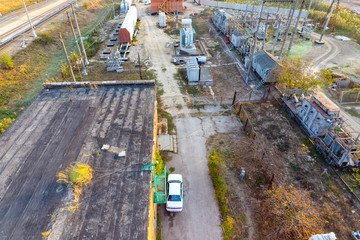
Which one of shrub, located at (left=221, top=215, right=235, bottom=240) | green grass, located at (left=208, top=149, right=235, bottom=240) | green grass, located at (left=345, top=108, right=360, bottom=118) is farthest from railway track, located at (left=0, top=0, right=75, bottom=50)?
green grass, located at (left=345, top=108, right=360, bottom=118)

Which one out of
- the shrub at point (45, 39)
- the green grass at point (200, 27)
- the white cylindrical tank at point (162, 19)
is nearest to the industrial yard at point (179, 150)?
the shrub at point (45, 39)

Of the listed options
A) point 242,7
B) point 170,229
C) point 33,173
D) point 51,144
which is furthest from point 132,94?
point 242,7

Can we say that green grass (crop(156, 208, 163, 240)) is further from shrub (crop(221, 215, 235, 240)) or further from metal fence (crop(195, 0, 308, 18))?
metal fence (crop(195, 0, 308, 18))

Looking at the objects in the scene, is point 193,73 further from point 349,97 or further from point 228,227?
point 228,227

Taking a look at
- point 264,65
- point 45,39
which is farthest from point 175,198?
point 45,39

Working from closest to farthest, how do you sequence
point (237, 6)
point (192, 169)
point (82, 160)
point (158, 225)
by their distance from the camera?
point (82, 160) < point (158, 225) < point (192, 169) < point (237, 6)

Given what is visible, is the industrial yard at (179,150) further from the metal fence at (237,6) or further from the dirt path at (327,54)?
the metal fence at (237,6)
